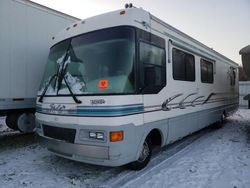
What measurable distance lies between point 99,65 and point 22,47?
119 inches

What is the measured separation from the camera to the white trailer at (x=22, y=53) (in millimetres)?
5836

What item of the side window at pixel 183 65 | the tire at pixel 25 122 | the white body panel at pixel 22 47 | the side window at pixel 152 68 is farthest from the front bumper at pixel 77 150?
the side window at pixel 183 65

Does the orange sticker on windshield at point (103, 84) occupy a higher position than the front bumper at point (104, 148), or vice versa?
the orange sticker on windshield at point (103, 84)

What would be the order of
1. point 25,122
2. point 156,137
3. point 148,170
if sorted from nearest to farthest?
1. point 148,170
2. point 156,137
3. point 25,122

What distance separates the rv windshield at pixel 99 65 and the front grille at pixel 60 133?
0.67m

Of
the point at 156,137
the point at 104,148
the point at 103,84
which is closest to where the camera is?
the point at 104,148

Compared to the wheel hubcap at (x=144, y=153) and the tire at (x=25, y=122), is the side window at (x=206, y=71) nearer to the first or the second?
the wheel hubcap at (x=144, y=153)

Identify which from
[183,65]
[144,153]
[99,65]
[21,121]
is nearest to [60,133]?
[99,65]

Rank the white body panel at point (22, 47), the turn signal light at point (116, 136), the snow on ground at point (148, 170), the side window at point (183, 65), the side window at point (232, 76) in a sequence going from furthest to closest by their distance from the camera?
the side window at point (232, 76) < the white body panel at point (22, 47) < the side window at point (183, 65) < the snow on ground at point (148, 170) < the turn signal light at point (116, 136)

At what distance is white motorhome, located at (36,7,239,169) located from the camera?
3.99 metres

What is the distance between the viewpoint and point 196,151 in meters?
6.10

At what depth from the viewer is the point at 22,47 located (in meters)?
6.17

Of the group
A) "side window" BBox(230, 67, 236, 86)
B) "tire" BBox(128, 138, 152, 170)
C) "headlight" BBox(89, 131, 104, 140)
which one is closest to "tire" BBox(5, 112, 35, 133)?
"headlight" BBox(89, 131, 104, 140)

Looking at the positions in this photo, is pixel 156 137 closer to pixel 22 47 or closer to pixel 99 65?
pixel 99 65
